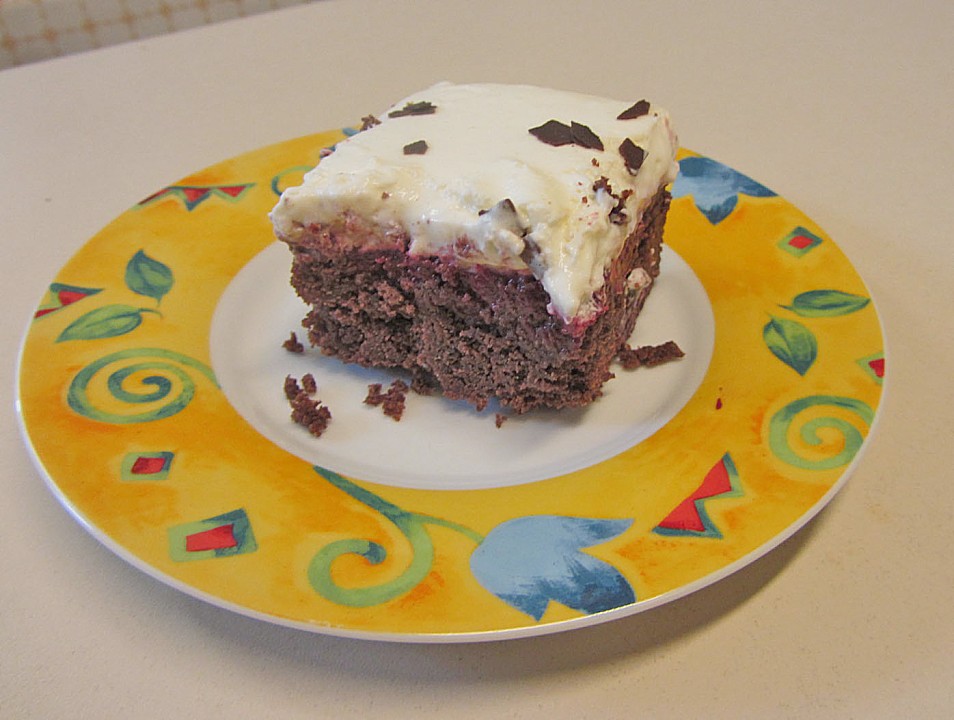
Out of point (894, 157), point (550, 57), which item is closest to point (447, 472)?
point (894, 157)

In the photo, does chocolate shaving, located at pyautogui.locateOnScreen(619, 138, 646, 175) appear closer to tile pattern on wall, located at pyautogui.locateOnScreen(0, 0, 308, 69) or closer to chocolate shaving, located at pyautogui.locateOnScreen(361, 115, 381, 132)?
chocolate shaving, located at pyautogui.locateOnScreen(361, 115, 381, 132)

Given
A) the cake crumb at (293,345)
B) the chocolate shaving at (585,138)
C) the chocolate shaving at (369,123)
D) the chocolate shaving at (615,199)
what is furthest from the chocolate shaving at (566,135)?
the cake crumb at (293,345)

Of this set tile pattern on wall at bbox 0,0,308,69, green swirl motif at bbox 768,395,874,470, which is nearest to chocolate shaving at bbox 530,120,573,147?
green swirl motif at bbox 768,395,874,470

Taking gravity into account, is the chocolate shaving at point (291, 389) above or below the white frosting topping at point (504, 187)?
below

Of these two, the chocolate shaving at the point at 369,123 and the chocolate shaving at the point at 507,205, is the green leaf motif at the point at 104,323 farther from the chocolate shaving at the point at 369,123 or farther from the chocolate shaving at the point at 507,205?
the chocolate shaving at the point at 507,205

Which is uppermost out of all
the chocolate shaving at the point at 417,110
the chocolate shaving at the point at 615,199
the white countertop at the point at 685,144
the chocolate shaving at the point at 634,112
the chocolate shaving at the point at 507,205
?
the chocolate shaving at the point at 417,110

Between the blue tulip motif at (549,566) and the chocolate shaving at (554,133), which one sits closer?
the blue tulip motif at (549,566)

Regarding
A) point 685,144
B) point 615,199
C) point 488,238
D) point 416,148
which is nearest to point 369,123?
point 416,148
